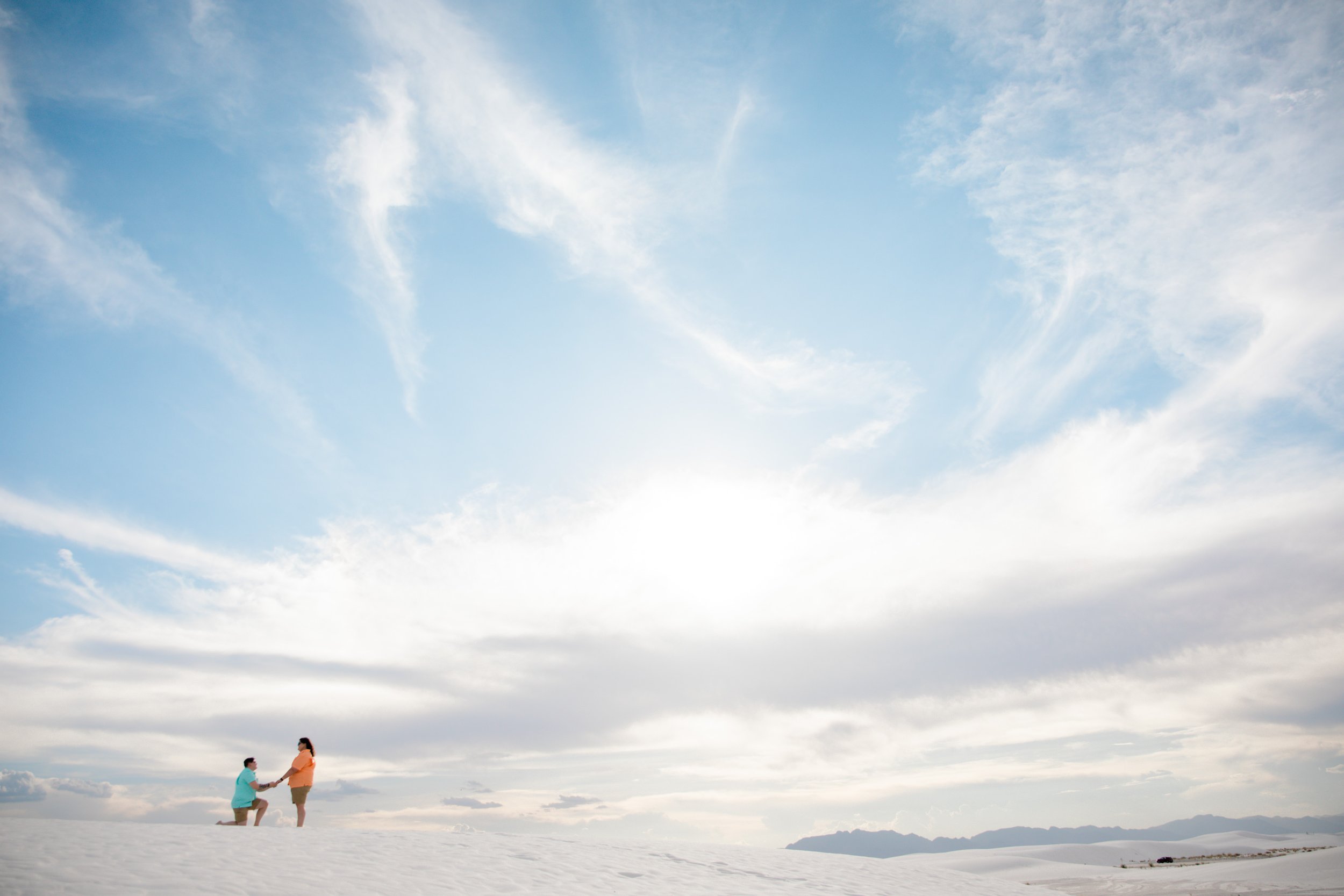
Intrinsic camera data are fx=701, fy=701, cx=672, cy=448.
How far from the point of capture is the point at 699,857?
748 inches

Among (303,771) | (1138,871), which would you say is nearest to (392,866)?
(303,771)

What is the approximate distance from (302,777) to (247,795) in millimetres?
1344

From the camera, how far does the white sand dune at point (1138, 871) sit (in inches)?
1315

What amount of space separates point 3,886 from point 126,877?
161 cm

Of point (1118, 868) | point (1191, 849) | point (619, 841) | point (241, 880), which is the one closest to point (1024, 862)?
point (1118, 868)

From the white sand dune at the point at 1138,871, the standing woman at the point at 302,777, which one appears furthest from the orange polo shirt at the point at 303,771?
the white sand dune at the point at 1138,871

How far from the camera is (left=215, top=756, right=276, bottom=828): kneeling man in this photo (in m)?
18.2

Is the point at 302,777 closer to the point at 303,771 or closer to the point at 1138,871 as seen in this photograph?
the point at 303,771

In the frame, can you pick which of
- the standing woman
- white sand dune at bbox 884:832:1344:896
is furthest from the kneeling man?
white sand dune at bbox 884:832:1344:896

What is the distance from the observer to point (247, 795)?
60.1 ft

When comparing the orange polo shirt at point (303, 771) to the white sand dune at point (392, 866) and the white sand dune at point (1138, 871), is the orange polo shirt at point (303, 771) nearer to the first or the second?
the white sand dune at point (392, 866)

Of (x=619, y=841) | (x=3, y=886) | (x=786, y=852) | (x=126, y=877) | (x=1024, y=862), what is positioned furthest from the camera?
(x=1024, y=862)

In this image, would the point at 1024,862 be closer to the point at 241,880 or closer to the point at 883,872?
the point at 883,872

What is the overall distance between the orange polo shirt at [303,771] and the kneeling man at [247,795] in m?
0.56
